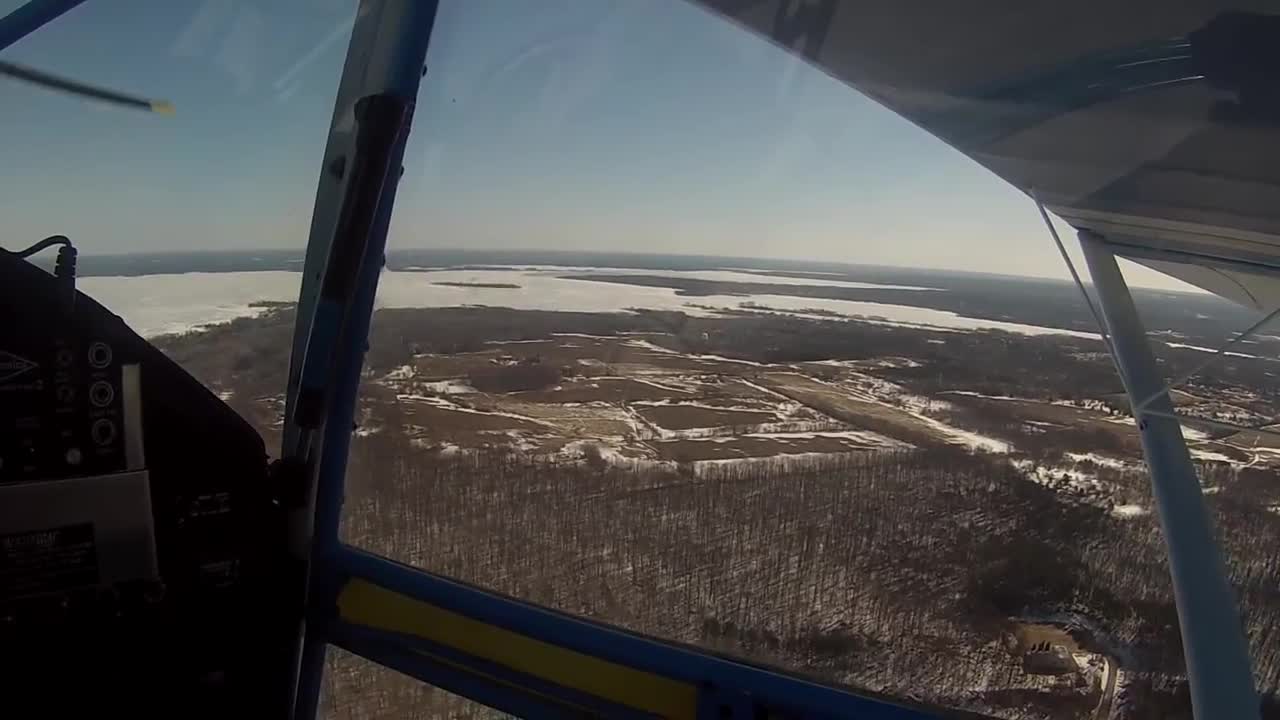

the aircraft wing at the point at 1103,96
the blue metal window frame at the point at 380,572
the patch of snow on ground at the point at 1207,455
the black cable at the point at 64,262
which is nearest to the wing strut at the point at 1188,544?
the patch of snow on ground at the point at 1207,455

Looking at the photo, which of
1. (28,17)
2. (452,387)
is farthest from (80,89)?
(452,387)

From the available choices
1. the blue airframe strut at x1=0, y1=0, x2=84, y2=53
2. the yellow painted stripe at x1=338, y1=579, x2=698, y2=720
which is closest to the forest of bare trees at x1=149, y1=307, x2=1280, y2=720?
the yellow painted stripe at x1=338, y1=579, x2=698, y2=720

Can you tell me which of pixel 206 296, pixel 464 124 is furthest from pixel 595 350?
pixel 206 296

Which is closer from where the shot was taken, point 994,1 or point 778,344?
point 994,1

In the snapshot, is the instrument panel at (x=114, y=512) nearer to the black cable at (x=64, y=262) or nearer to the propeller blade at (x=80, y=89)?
the black cable at (x=64, y=262)

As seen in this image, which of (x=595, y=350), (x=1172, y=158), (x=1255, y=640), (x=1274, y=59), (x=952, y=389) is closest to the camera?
(x=1274, y=59)

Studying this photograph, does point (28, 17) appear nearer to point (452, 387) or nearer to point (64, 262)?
point (64, 262)

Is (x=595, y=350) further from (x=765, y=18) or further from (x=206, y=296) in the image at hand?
(x=206, y=296)
